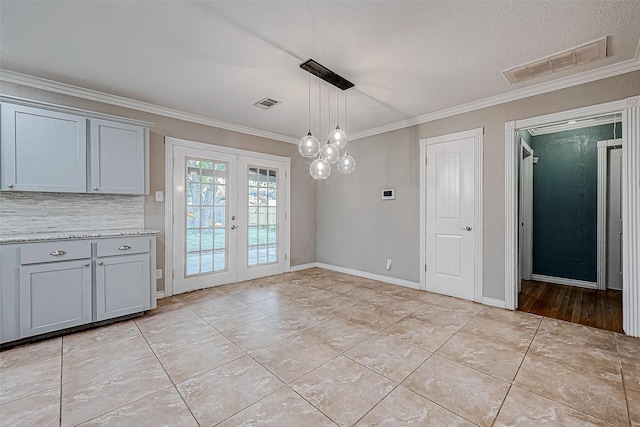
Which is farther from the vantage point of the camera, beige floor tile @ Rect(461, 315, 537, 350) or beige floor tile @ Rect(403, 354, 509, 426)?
beige floor tile @ Rect(461, 315, 537, 350)

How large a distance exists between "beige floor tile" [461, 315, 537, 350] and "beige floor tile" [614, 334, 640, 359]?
22.9 inches

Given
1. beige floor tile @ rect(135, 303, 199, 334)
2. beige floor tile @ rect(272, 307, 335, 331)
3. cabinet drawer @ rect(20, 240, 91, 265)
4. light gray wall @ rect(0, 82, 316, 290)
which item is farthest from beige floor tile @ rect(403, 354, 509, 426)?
light gray wall @ rect(0, 82, 316, 290)

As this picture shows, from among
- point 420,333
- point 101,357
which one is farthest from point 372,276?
point 101,357

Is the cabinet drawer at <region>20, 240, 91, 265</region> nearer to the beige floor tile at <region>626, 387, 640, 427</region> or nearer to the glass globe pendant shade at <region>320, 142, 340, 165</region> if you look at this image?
the glass globe pendant shade at <region>320, 142, 340, 165</region>

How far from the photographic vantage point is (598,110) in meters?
2.77

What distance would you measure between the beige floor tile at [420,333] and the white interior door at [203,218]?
2.75m


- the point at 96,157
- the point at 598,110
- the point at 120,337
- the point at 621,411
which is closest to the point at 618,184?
the point at 598,110

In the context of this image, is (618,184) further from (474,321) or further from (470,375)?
(470,375)

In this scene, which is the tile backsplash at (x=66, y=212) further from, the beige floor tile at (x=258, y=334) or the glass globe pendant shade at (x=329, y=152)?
the glass globe pendant shade at (x=329, y=152)

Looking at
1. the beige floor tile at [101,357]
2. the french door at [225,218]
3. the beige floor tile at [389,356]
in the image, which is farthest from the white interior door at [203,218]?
the beige floor tile at [389,356]

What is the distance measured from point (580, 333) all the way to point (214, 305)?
12.6 feet

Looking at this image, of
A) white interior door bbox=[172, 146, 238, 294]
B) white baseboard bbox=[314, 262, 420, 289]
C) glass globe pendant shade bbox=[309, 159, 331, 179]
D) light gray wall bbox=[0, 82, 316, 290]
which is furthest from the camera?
white baseboard bbox=[314, 262, 420, 289]

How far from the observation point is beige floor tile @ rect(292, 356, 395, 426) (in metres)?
1.63

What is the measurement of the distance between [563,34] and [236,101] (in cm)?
321
